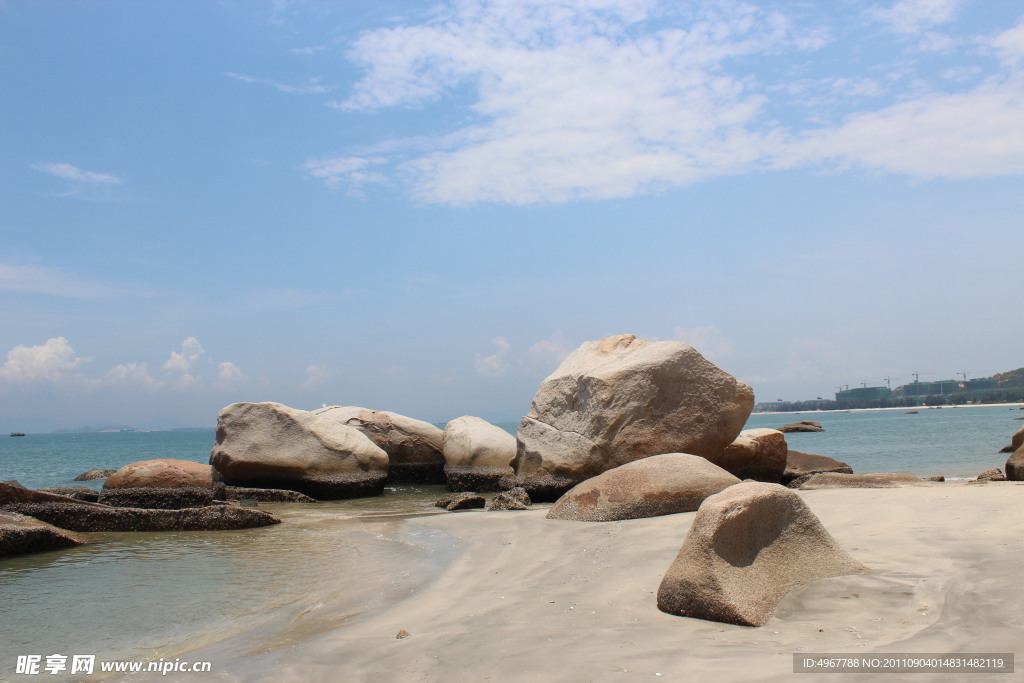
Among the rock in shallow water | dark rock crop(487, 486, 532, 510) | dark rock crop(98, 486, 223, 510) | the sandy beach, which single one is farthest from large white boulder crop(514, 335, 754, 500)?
the rock in shallow water

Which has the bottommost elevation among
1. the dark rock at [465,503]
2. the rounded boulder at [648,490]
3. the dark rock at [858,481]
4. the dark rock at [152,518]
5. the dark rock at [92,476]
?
the dark rock at [92,476]

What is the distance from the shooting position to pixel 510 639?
4.22m

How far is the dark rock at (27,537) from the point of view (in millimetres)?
8336

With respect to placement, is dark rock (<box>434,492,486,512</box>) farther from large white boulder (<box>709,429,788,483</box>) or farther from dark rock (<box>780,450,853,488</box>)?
dark rock (<box>780,450,853,488</box>)

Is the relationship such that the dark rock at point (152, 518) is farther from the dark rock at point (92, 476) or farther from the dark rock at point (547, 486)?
the dark rock at point (92, 476)

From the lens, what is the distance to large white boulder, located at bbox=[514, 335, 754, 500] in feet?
39.7

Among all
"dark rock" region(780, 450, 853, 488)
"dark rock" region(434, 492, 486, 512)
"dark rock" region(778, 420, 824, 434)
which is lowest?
"dark rock" region(778, 420, 824, 434)

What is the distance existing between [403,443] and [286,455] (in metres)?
3.99

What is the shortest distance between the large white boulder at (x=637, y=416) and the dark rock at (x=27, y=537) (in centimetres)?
680

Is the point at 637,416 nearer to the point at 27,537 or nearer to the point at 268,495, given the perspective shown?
the point at 268,495

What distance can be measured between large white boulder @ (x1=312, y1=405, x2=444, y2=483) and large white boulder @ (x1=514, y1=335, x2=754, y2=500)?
566 cm

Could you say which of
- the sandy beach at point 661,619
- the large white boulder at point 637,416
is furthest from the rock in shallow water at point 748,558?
the large white boulder at point 637,416

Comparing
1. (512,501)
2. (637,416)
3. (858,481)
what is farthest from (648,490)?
(858,481)

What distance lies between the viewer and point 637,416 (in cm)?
1209
